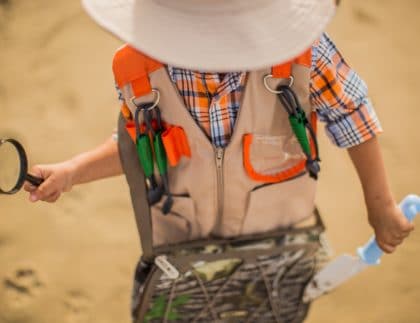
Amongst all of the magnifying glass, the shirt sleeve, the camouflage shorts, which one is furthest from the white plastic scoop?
the magnifying glass

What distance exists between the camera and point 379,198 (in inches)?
37.1

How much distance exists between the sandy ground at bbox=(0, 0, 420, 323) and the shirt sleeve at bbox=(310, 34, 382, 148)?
747 mm

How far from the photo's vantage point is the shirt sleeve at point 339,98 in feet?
2.64

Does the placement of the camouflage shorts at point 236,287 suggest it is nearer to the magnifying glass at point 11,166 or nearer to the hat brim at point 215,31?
the magnifying glass at point 11,166

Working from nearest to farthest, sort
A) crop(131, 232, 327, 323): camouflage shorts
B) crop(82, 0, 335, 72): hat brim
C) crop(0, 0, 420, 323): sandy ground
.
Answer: crop(82, 0, 335, 72): hat brim
crop(131, 232, 327, 323): camouflage shorts
crop(0, 0, 420, 323): sandy ground

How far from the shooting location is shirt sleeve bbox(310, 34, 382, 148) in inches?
31.7

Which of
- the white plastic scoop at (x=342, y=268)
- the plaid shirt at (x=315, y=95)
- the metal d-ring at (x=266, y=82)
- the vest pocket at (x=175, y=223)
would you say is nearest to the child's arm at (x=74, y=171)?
the vest pocket at (x=175, y=223)

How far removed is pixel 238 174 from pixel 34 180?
1.10 feet

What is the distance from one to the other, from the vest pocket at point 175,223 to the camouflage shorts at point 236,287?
51 millimetres

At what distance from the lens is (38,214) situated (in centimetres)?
168

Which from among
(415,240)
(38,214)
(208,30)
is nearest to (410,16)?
(415,240)

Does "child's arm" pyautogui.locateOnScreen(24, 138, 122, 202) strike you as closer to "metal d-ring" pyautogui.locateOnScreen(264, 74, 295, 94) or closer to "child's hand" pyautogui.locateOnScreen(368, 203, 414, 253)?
"metal d-ring" pyautogui.locateOnScreen(264, 74, 295, 94)

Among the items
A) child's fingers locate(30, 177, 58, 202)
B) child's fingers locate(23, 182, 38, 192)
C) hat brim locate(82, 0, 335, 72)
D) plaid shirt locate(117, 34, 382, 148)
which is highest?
hat brim locate(82, 0, 335, 72)

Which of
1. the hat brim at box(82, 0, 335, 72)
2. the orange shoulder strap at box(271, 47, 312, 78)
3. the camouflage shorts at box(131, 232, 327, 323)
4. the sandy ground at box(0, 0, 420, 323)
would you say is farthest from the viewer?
the sandy ground at box(0, 0, 420, 323)
